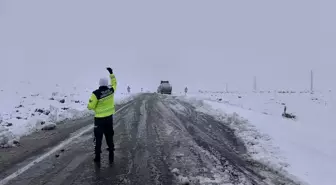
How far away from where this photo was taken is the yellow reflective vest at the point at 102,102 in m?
8.45

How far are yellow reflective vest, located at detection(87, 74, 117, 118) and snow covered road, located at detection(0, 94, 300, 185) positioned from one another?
1.09 metres

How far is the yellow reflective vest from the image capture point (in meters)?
8.45

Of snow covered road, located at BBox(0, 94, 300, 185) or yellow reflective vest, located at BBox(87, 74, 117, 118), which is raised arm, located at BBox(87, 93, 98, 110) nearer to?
yellow reflective vest, located at BBox(87, 74, 117, 118)

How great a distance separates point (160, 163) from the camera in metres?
7.98

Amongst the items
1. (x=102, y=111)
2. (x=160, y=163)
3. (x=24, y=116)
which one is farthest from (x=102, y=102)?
(x=24, y=116)

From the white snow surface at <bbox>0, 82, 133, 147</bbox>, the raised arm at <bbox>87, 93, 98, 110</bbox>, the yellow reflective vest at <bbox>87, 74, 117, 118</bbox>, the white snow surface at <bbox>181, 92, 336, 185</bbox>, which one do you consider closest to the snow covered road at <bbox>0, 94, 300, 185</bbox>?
the white snow surface at <bbox>181, 92, 336, 185</bbox>

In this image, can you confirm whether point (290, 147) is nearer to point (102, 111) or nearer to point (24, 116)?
point (102, 111)

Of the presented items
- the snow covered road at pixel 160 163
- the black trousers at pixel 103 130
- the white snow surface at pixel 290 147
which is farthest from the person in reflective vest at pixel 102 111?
the white snow surface at pixel 290 147

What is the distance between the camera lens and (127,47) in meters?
175

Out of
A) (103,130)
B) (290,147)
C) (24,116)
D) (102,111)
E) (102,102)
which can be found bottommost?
(290,147)

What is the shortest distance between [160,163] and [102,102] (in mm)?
1985

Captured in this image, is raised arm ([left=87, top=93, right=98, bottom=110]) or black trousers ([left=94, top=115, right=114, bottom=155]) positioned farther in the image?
black trousers ([left=94, top=115, right=114, bottom=155])

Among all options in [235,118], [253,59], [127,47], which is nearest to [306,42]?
[253,59]

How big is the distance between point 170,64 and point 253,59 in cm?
3932
